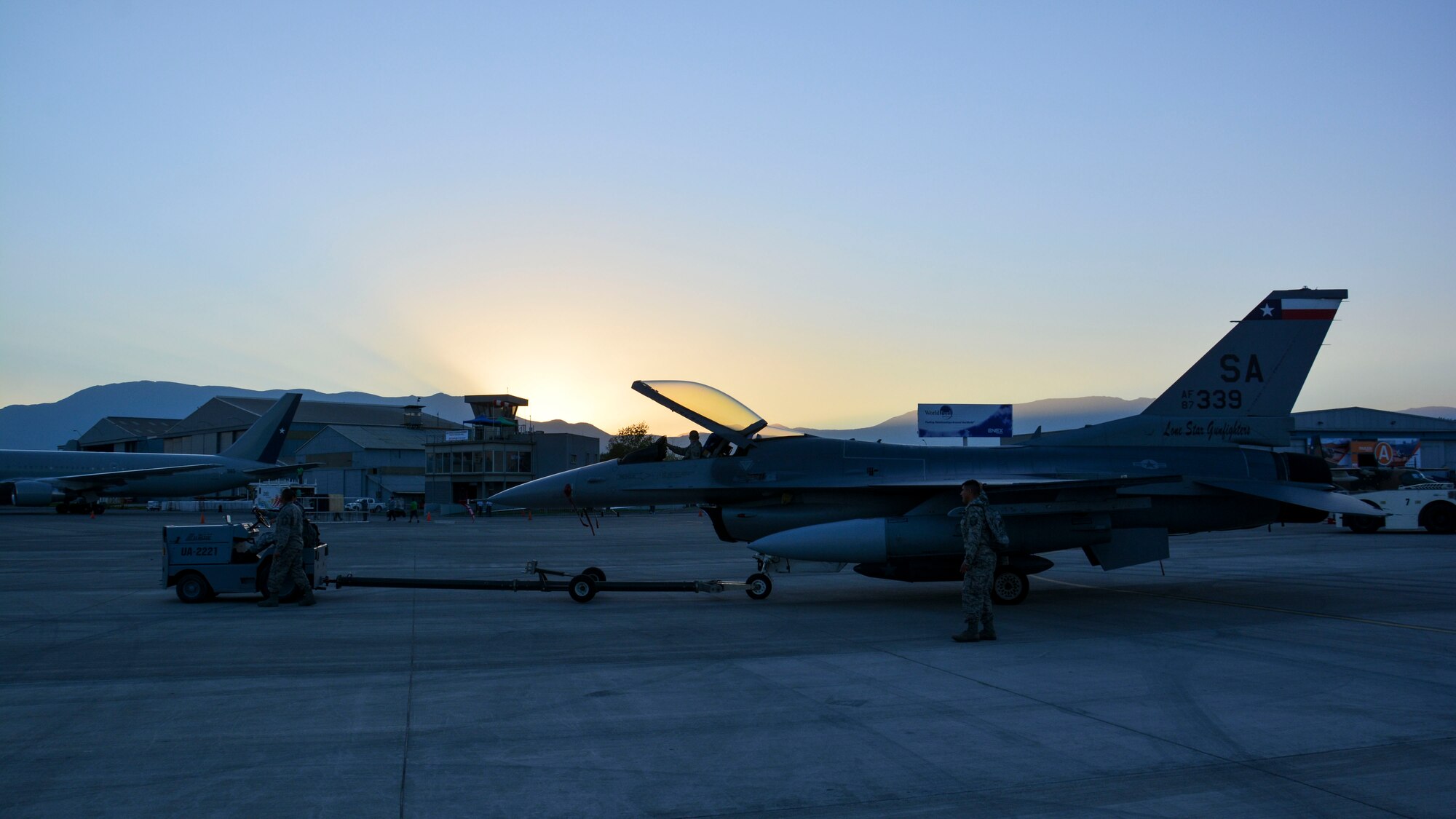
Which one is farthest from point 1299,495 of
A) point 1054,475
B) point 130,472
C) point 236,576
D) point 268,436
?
point 130,472

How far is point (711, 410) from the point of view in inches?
516

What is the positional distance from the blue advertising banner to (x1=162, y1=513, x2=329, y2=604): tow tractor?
46.8 meters

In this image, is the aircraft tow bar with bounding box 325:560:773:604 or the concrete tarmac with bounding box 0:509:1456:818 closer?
the concrete tarmac with bounding box 0:509:1456:818

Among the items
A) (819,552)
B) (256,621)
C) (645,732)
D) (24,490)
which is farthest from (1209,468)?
(24,490)

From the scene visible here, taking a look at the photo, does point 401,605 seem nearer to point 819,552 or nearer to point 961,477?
point 819,552

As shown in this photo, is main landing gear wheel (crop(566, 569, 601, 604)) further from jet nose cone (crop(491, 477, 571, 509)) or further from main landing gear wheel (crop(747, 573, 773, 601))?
main landing gear wheel (crop(747, 573, 773, 601))

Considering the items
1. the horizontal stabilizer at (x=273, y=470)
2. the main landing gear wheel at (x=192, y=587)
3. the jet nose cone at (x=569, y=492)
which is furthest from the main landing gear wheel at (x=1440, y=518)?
the horizontal stabilizer at (x=273, y=470)

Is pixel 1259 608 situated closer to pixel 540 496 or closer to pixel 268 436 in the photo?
pixel 540 496

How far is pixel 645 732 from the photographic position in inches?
231

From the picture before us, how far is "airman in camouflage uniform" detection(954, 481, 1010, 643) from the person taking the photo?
30.1 ft

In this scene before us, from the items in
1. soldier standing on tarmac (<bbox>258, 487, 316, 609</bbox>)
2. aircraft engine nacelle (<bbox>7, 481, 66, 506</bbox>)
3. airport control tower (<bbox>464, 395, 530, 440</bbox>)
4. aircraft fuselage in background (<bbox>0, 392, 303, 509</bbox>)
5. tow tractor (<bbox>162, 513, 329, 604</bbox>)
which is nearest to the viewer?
soldier standing on tarmac (<bbox>258, 487, 316, 609</bbox>)

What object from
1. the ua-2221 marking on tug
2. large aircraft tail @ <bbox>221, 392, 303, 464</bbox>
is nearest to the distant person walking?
the ua-2221 marking on tug

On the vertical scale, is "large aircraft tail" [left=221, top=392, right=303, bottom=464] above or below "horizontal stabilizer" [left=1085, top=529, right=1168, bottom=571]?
above

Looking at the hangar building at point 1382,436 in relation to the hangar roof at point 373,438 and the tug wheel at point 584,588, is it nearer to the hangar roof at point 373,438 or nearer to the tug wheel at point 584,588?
the tug wheel at point 584,588
